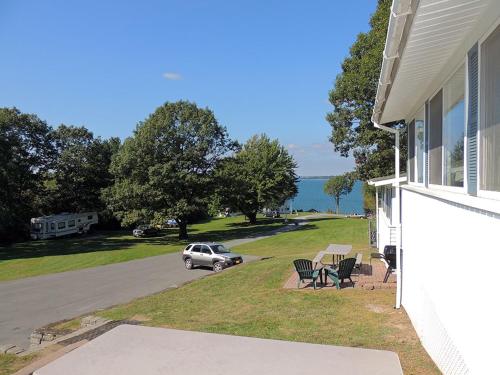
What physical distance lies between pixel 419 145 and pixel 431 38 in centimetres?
461

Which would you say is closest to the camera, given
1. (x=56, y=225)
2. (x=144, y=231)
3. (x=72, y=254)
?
(x=72, y=254)

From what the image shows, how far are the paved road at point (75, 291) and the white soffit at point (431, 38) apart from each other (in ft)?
37.4

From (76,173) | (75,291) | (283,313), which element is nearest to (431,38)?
(283,313)

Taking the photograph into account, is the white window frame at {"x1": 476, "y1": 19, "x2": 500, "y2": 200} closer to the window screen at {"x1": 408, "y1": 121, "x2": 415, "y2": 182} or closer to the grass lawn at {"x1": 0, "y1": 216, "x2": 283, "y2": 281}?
the window screen at {"x1": 408, "y1": 121, "x2": 415, "y2": 182}

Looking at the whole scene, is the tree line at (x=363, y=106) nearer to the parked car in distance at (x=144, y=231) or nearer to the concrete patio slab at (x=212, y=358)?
the concrete patio slab at (x=212, y=358)

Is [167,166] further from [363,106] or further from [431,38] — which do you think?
[431,38]

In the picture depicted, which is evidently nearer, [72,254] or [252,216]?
[72,254]

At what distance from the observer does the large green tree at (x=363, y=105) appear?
86.0 feet

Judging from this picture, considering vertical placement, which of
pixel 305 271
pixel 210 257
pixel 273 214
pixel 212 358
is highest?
pixel 212 358

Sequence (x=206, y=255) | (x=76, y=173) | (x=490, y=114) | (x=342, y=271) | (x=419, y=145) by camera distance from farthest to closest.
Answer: (x=76, y=173) < (x=206, y=255) < (x=342, y=271) < (x=419, y=145) < (x=490, y=114)

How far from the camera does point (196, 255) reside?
24.6 meters

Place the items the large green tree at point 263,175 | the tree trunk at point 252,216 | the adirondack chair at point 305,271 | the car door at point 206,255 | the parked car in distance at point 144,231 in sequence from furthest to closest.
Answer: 1. the tree trunk at point 252,216
2. the large green tree at point 263,175
3. the parked car in distance at point 144,231
4. the car door at point 206,255
5. the adirondack chair at point 305,271

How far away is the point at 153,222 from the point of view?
40.2 metres

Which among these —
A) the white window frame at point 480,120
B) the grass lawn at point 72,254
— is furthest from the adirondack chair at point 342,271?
the grass lawn at point 72,254
